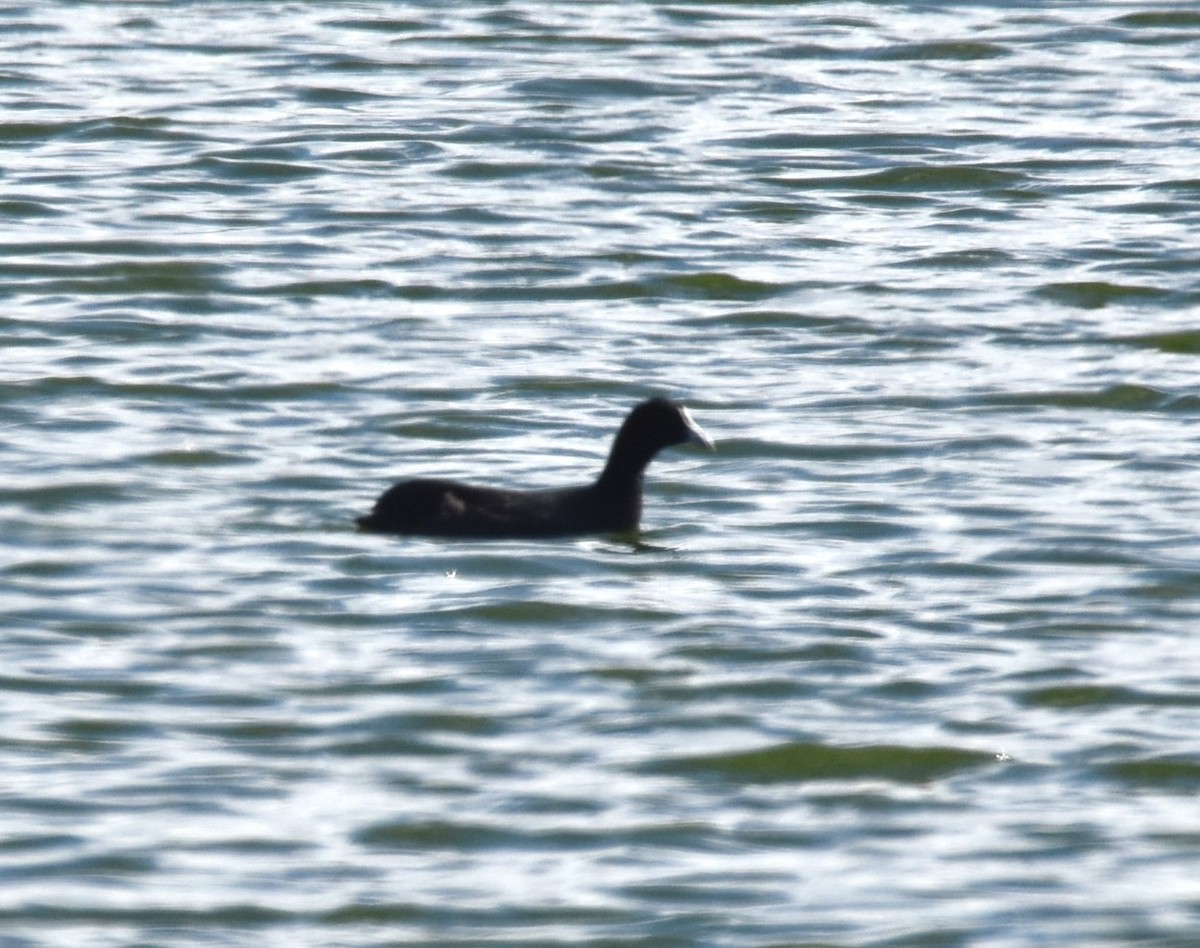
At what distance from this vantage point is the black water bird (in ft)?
42.1

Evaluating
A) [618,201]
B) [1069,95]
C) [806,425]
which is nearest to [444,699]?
[806,425]

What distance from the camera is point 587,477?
1429 cm

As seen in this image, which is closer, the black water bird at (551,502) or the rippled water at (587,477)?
the rippled water at (587,477)

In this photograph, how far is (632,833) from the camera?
953cm

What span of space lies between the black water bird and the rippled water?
4.7 inches

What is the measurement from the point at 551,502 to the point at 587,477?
43.1 inches

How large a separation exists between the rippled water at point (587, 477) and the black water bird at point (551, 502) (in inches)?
4.7

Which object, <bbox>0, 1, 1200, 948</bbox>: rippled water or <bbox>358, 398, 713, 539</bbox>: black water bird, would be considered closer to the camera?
<bbox>0, 1, 1200, 948</bbox>: rippled water

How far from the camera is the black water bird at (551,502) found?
42.1 feet

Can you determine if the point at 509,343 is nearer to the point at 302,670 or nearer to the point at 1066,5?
the point at 302,670

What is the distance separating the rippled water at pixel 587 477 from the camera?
9.34 meters

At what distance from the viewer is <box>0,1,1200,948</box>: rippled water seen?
934cm

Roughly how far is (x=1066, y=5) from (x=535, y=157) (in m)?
8.75

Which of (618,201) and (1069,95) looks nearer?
(618,201)
